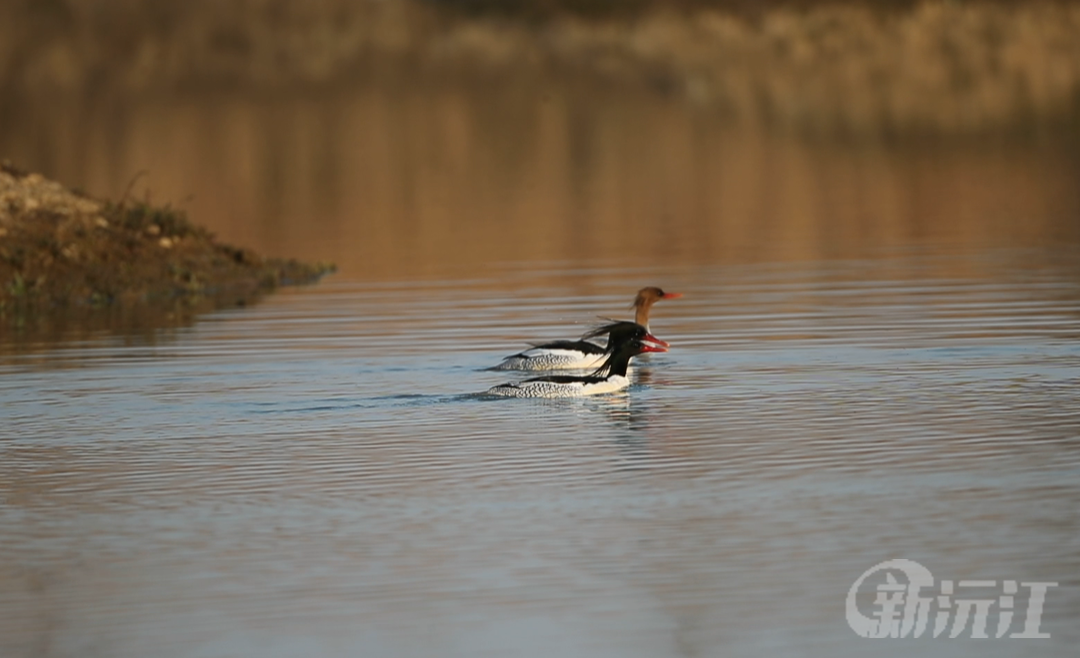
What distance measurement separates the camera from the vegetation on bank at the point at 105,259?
31500 millimetres

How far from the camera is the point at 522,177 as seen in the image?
72.1 meters

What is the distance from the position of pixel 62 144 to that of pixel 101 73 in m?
30.7

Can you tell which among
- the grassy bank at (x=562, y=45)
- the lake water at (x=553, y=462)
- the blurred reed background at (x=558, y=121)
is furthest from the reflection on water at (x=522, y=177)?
the grassy bank at (x=562, y=45)

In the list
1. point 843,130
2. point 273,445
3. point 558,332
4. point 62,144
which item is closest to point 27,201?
point 558,332

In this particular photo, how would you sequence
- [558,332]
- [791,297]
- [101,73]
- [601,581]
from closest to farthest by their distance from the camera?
[601,581] < [558,332] < [791,297] < [101,73]

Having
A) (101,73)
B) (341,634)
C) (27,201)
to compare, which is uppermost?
(101,73)

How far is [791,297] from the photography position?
88.9 ft

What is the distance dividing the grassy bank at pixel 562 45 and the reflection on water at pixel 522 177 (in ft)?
21.6

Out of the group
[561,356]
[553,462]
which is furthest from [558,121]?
[553,462]

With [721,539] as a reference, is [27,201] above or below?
above

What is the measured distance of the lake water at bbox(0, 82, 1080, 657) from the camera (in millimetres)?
10852

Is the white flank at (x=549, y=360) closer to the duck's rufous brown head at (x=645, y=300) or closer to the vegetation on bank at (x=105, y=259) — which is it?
the duck's rufous brown head at (x=645, y=300)

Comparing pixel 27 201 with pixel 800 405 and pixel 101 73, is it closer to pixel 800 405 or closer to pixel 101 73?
pixel 800 405

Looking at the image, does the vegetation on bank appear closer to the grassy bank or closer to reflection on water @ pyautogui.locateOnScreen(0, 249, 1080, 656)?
reflection on water @ pyautogui.locateOnScreen(0, 249, 1080, 656)
